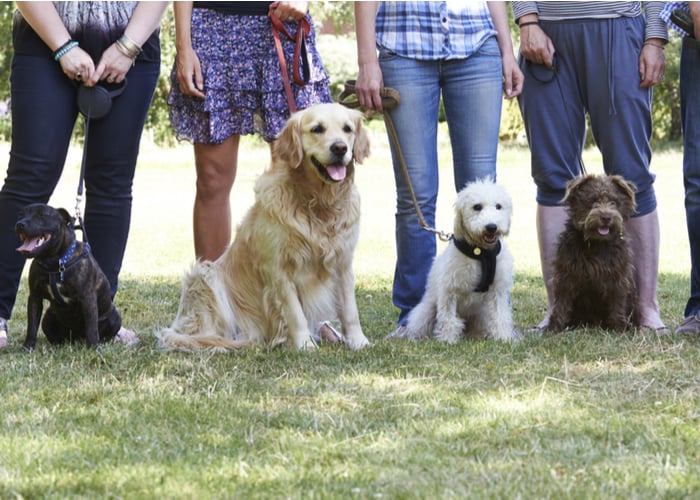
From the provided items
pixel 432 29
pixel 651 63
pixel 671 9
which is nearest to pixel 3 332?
pixel 432 29

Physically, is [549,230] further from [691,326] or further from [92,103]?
[92,103]

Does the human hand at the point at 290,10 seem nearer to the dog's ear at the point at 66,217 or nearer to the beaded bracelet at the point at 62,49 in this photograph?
the beaded bracelet at the point at 62,49

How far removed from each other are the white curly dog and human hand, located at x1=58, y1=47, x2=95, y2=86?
2002 mm

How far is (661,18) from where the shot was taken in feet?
16.7

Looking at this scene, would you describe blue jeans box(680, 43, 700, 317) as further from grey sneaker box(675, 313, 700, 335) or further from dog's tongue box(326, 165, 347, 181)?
dog's tongue box(326, 165, 347, 181)

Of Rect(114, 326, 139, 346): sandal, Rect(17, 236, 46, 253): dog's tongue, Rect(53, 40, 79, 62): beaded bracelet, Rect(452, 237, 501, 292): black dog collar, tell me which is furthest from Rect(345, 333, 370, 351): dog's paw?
Rect(53, 40, 79, 62): beaded bracelet

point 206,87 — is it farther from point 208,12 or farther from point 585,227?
point 585,227

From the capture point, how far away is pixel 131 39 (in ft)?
15.9

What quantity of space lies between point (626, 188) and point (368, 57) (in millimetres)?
→ 1551

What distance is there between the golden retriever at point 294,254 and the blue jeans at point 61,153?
1.92ft

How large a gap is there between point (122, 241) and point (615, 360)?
8.65 ft

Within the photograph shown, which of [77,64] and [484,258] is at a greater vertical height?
[77,64]

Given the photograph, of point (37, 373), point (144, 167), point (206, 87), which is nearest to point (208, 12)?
point (206, 87)

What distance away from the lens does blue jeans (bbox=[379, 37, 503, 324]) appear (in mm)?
5180
